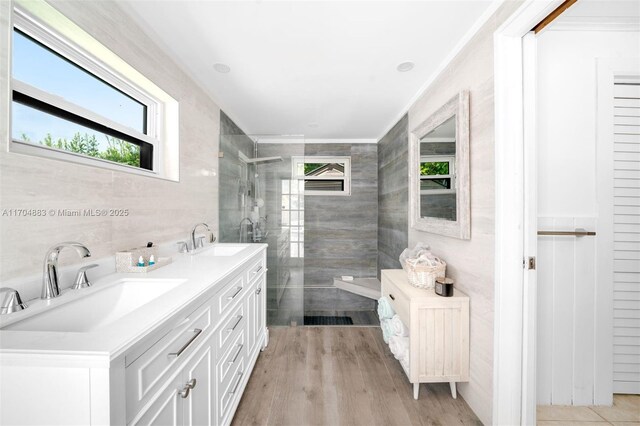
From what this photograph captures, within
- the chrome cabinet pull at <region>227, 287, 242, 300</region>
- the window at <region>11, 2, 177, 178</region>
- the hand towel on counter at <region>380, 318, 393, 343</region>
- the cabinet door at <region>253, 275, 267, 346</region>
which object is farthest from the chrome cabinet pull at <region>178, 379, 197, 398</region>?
the hand towel on counter at <region>380, 318, 393, 343</region>

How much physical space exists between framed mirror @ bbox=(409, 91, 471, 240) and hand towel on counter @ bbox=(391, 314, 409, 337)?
28.7 inches

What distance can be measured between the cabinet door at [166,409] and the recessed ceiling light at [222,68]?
2062 millimetres

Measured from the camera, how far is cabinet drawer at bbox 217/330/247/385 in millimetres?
1271

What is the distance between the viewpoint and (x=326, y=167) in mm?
4035

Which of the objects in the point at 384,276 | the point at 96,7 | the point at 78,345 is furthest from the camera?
the point at 384,276

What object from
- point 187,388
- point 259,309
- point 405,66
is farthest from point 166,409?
point 405,66

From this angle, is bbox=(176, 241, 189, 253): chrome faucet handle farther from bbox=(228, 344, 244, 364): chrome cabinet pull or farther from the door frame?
the door frame

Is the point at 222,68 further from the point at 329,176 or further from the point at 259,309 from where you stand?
the point at 329,176

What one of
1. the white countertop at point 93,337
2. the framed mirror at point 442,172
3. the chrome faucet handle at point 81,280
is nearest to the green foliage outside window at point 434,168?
the framed mirror at point 442,172

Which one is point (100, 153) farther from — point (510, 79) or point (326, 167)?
point (326, 167)

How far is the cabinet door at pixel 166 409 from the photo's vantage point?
73 centimetres

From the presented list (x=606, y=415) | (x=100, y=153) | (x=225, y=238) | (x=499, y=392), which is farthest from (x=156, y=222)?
(x=606, y=415)

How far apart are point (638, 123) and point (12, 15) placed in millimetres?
3310

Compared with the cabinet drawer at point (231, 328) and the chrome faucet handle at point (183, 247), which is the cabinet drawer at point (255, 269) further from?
the chrome faucet handle at point (183, 247)
